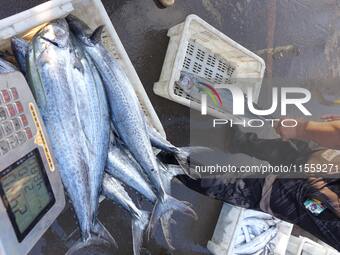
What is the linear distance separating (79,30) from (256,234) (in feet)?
7.11

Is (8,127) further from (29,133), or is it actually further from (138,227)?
(138,227)

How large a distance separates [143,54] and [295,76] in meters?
1.62

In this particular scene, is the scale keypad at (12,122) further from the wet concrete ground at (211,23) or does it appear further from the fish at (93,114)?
the wet concrete ground at (211,23)

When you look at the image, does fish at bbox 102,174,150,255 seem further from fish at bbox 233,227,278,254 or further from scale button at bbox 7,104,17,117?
fish at bbox 233,227,278,254

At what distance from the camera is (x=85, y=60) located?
2.12 meters

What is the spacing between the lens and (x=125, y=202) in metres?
2.44

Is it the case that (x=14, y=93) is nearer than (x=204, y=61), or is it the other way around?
(x=14, y=93)

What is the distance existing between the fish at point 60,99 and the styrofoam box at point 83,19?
0.08m

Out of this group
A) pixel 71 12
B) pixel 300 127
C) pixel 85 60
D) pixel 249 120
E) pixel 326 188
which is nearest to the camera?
pixel 85 60

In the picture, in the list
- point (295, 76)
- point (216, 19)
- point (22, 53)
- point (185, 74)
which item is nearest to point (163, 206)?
point (185, 74)

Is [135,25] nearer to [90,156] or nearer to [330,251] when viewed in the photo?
[90,156]

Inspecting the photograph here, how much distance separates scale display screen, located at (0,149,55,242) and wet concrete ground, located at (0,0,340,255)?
1212 mm

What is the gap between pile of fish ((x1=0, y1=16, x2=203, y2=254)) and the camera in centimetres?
195

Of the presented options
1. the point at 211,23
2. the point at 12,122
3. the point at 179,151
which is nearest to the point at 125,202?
the point at 179,151
